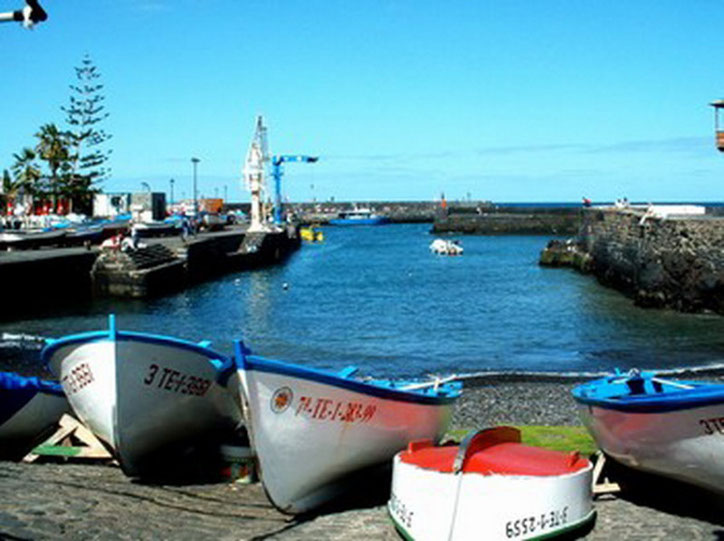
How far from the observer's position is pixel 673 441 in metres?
8.84

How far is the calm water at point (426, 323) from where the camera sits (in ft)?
82.0

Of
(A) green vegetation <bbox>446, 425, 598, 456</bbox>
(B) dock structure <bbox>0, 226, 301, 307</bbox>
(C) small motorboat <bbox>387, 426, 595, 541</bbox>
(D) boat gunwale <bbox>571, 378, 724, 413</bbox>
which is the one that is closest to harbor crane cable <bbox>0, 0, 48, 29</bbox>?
(C) small motorboat <bbox>387, 426, 595, 541</bbox>

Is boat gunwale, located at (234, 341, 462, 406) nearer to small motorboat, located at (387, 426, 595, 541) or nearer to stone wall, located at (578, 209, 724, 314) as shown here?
small motorboat, located at (387, 426, 595, 541)

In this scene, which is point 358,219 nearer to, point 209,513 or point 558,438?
point 558,438

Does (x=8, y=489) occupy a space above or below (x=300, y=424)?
below

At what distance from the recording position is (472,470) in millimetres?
8180

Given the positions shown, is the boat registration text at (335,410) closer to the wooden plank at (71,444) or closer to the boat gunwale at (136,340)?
the boat gunwale at (136,340)

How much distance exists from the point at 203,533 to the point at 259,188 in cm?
7252

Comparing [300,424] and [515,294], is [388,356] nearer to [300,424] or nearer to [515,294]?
[300,424]

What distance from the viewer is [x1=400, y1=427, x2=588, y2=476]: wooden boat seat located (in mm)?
8227

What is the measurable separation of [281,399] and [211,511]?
161 centimetres

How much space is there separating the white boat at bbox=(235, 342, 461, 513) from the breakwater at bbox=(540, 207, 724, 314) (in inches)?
953

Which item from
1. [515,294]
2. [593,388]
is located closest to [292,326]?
[515,294]

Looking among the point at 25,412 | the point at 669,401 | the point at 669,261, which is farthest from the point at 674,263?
the point at 25,412
